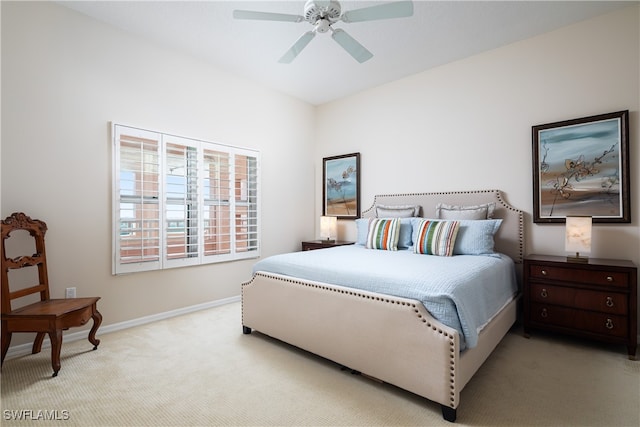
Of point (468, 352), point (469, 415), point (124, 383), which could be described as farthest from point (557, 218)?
point (124, 383)

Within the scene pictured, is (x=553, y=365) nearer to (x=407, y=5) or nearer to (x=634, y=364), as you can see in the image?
(x=634, y=364)

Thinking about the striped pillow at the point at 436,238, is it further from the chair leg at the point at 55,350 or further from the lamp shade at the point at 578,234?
the chair leg at the point at 55,350

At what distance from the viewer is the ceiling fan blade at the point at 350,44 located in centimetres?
220

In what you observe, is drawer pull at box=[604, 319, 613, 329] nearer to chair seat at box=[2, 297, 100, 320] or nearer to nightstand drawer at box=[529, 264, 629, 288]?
nightstand drawer at box=[529, 264, 629, 288]

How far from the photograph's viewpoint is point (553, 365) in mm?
2246

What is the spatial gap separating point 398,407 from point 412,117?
3251 millimetres

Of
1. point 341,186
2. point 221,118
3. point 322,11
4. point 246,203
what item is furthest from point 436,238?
point 221,118

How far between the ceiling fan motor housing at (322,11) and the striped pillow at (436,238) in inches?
79.0

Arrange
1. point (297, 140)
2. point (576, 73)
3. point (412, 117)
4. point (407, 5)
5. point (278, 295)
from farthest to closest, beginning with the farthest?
point (297, 140) → point (412, 117) → point (576, 73) → point (278, 295) → point (407, 5)

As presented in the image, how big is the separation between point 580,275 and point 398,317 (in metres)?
1.77

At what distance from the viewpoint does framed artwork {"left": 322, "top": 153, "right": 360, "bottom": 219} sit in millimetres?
4484

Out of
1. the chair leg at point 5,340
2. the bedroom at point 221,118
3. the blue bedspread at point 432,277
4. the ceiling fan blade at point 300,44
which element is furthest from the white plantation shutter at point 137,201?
the ceiling fan blade at point 300,44

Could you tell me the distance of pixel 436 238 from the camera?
2965 mm

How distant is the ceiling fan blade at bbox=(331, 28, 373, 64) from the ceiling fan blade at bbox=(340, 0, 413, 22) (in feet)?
0.41
